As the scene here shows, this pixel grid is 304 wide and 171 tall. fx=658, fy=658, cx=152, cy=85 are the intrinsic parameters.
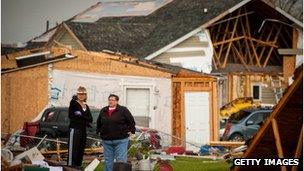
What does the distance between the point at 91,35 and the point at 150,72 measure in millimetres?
5230

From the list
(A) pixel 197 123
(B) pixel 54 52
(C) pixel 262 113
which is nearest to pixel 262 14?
(C) pixel 262 113

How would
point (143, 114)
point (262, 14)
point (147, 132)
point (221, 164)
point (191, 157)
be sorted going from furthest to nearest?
point (262, 14)
point (143, 114)
point (147, 132)
point (191, 157)
point (221, 164)

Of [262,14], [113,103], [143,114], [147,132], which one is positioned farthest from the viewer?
[262,14]

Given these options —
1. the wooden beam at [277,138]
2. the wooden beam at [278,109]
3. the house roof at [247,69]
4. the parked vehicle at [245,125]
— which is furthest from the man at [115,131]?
the house roof at [247,69]

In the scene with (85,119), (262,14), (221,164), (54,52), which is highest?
(262,14)

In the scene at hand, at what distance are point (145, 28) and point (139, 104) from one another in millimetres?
7570

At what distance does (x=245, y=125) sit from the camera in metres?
18.2

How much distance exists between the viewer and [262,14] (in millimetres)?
22844

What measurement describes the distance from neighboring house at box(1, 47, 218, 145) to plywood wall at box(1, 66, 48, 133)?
33mm

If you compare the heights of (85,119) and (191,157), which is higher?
(85,119)

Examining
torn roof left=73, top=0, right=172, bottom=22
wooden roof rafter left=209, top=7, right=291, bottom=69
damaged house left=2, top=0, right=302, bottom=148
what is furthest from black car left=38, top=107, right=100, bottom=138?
torn roof left=73, top=0, right=172, bottom=22

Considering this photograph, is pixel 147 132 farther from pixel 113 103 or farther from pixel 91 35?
pixel 91 35

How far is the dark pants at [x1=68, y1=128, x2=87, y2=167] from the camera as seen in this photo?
9852 millimetres

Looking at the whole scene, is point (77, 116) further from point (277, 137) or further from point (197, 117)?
point (197, 117)
